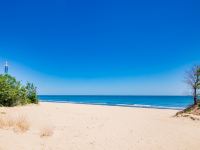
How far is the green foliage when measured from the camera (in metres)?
28.7

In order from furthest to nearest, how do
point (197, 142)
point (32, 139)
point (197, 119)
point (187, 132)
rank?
point (197, 119) < point (187, 132) < point (197, 142) < point (32, 139)

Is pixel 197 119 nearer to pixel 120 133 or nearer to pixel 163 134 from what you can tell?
pixel 163 134

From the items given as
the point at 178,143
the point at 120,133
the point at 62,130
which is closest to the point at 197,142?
the point at 178,143

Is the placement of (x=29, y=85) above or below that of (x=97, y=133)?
above

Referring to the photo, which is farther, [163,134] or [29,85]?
[29,85]

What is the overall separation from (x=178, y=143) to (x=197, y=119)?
22.6ft

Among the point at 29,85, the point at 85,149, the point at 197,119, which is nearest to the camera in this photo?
the point at 85,149

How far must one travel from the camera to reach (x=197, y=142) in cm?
1024

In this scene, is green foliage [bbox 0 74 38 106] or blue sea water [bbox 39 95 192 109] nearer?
green foliage [bbox 0 74 38 106]

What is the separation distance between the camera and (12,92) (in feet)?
94.8

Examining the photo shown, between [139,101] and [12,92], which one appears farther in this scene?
[139,101]

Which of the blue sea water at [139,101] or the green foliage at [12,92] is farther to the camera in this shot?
the blue sea water at [139,101]

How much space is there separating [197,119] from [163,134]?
540 cm

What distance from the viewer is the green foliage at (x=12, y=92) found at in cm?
2872
